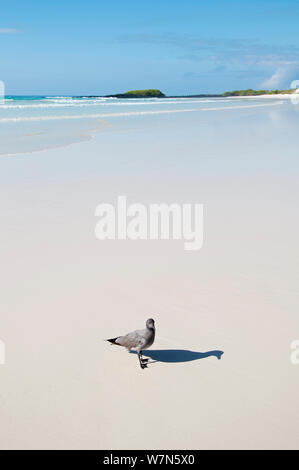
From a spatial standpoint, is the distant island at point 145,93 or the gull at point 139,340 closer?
the gull at point 139,340

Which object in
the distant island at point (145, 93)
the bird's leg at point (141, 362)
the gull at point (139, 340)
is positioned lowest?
the bird's leg at point (141, 362)

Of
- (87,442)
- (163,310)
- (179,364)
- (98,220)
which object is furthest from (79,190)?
(87,442)

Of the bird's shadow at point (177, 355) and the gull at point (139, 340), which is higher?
the gull at point (139, 340)

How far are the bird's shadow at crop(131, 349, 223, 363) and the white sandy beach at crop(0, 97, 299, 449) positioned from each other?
18 millimetres

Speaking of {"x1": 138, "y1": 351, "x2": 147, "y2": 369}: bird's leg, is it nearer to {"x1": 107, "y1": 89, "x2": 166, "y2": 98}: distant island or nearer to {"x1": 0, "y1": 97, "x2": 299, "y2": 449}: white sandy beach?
{"x1": 0, "y1": 97, "x2": 299, "y2": 449}: white sandy beach

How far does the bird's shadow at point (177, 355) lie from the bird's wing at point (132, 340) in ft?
0.79

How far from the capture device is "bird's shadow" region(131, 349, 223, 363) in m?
3.54

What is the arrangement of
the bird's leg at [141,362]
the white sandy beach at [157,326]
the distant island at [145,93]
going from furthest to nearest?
the distant island at [145,93] < the bird's leg at [141,362] < the white sandy beach at [157,326]

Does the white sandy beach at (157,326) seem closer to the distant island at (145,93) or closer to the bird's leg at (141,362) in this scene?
the bird's leg at (141,362)

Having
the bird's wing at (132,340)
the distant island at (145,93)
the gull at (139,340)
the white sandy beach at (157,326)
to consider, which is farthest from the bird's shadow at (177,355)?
the distant island at (145,93)

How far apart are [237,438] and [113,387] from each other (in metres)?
0.90

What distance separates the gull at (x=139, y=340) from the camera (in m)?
3.44

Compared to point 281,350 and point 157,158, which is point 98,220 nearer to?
point 281,350

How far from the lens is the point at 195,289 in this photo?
4.56 meters
